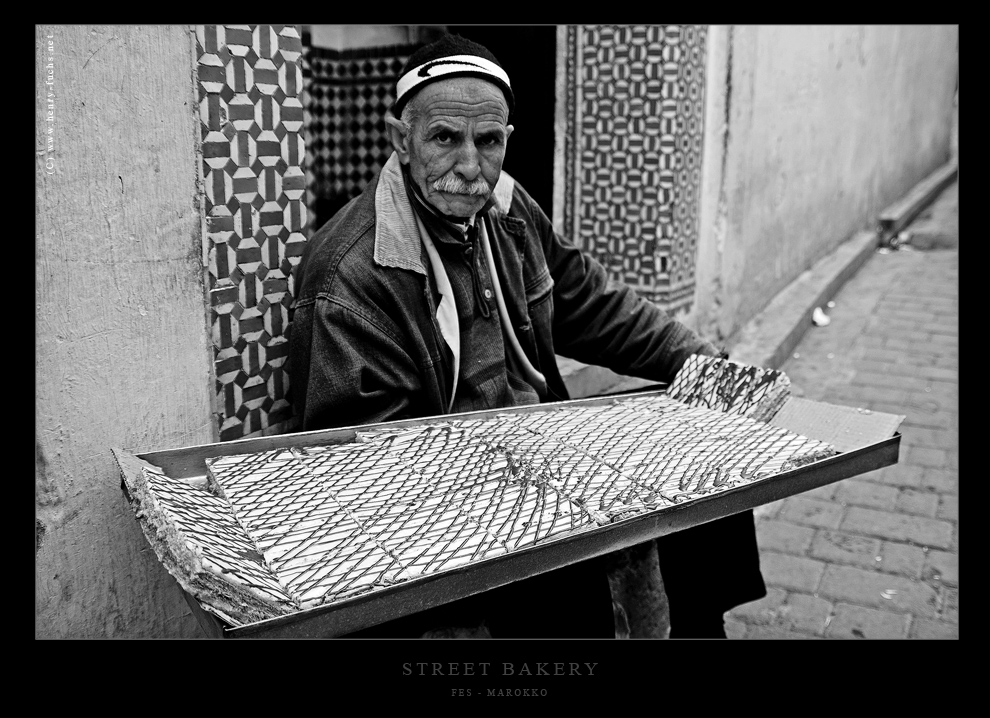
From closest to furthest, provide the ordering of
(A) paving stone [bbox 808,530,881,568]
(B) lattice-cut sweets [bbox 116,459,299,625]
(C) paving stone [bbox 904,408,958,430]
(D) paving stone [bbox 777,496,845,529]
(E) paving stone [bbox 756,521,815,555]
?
1. (B) lattice-cut sweets [bbox 116,459,299,625]
2. (A) paving stone [bbox 808,530,881,568]
3. (E) paving stone [bbox 756,521,815,555]
4. (D) paving stone [bbox 777,496,845,529]
5. (C) paving stone [bbox 904,408,958,430]

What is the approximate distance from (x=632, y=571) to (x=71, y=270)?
136 centimetres

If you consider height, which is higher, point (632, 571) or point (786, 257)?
point (786, 257)

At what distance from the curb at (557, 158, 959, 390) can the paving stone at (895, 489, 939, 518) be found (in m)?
1.19

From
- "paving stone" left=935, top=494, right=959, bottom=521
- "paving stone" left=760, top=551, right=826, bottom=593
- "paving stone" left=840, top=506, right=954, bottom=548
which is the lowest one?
"paving stone" left=760, top=551, right=826, bottom=593

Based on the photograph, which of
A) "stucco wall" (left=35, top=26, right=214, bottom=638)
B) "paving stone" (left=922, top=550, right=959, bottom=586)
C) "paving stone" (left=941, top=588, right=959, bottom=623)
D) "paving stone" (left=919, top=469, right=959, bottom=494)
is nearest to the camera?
"stucco wall" (left=35, top=26, right=214, bottom=638)

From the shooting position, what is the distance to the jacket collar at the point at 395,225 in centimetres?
223

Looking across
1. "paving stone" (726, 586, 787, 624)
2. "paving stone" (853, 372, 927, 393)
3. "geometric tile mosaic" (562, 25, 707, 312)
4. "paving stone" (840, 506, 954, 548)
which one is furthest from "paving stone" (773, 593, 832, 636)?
"paving stone" (853, 372, 927, 393)

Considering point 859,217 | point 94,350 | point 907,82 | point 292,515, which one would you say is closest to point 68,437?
point 94,350

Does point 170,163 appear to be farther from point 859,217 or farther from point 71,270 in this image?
point 859,217

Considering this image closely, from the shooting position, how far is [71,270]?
1712 millimetres

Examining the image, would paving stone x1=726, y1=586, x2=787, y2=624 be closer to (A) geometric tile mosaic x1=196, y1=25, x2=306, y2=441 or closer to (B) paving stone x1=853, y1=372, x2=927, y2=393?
(A) geometric tile mosaic x1=196, y1=25, x2=306, y2=441

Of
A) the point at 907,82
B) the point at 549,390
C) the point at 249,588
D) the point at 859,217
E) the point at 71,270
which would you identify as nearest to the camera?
the point at 249,588

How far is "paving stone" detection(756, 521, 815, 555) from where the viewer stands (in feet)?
11.6
